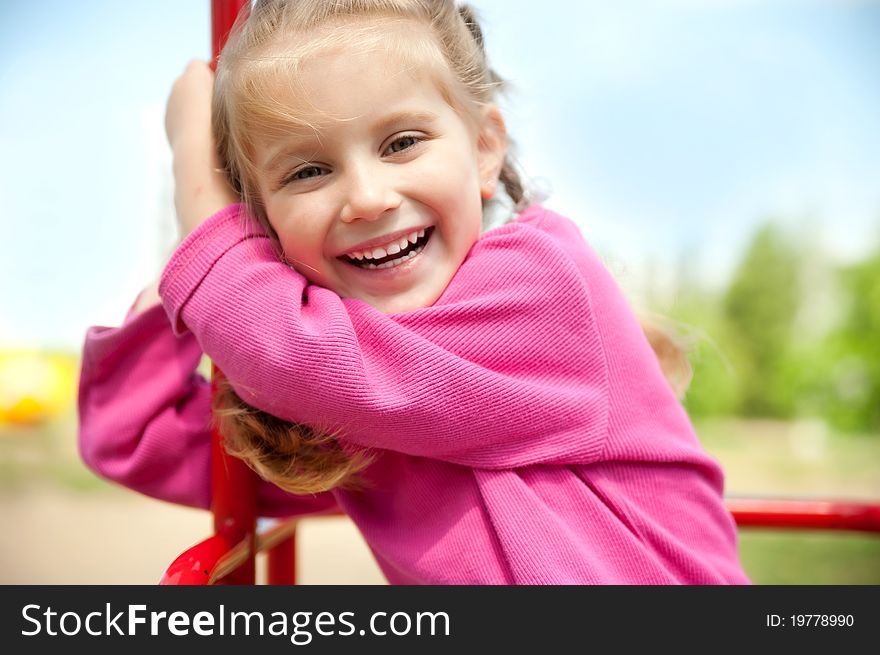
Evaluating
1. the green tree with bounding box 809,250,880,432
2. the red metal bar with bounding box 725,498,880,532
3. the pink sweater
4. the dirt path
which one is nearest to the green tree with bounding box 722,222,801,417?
the green tree with bounding box 809,250,880,432

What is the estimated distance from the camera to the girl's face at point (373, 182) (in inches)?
25.0

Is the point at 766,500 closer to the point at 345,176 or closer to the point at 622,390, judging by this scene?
the point at 622,390

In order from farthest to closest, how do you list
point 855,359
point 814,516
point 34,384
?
point 855,359, point 34,384, point 814,516

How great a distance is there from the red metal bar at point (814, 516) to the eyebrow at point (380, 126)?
0.68 meters

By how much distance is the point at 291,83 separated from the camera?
2.10 ft

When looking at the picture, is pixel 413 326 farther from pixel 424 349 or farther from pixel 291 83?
pixel 291 83

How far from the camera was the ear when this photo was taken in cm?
76

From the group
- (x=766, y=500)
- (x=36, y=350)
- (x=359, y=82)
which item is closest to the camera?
(x=359, y=82)

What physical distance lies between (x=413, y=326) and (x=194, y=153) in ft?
0.87

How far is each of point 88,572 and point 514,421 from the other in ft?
14.2

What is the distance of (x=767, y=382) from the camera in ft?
19.1

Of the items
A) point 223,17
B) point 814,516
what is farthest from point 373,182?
point 814,516

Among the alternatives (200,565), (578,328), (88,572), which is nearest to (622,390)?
(578,328)

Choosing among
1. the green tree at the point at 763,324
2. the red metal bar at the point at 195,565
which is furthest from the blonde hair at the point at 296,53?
the green tree at the point at 763,324
